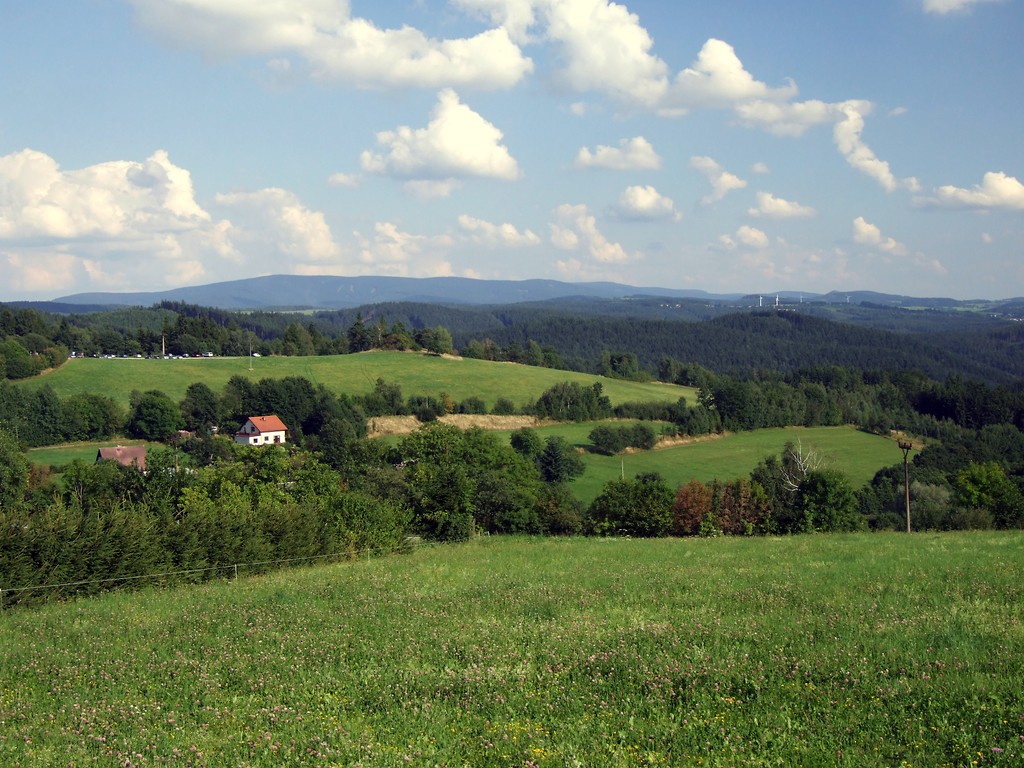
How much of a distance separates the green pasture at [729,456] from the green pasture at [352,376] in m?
20.5

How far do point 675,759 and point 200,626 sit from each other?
37.8ft

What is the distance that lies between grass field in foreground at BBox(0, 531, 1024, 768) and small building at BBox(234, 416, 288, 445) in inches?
3576

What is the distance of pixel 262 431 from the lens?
359ft

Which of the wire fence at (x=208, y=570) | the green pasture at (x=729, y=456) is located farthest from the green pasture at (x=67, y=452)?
the wire fence at (x=208, y=570)

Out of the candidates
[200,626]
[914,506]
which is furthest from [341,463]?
[200,626]

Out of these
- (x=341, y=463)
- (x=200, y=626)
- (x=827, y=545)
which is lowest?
(x=341, y=463)

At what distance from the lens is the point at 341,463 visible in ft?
278

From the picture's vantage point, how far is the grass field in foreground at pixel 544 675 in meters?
9.41

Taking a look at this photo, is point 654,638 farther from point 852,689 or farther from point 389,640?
point 389,640

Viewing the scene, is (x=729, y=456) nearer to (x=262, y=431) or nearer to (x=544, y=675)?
(x=262, y=431)

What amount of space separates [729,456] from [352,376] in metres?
66.5

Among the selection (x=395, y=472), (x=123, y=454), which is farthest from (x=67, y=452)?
(x=395, y=472)

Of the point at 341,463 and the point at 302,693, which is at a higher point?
the point at 302,693

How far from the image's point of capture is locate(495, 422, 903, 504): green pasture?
90.4m
